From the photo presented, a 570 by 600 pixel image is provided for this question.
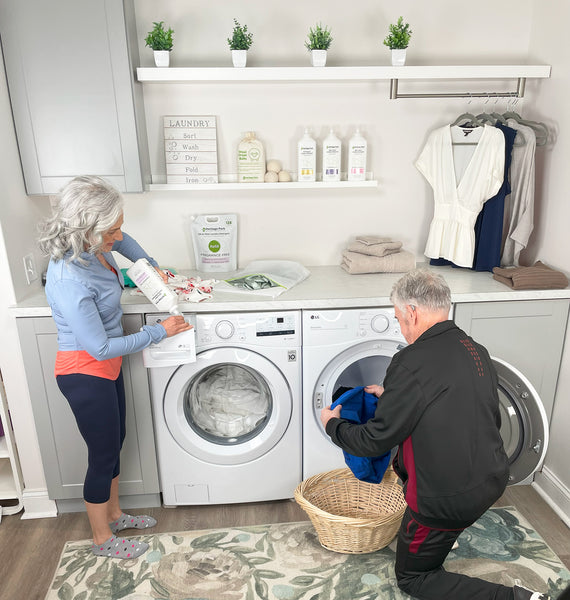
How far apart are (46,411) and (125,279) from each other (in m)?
0.66

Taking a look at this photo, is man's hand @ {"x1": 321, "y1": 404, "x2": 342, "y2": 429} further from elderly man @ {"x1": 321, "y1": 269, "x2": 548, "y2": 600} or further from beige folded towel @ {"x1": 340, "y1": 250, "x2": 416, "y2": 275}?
beige folded towel @ {"x1": 340, "y1": 250, "x2": 416, "y2": 275}

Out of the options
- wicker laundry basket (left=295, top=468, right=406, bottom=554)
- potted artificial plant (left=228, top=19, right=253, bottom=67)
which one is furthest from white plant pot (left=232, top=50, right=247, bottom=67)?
wicker laundry basket (left=295, top=468, right=406, bottom=554)

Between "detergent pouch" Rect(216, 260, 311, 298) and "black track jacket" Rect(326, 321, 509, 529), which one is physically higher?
"detergent pouch" Rect(216, 260, 311, 298)

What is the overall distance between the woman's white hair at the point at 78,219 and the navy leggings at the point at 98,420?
1.55ft

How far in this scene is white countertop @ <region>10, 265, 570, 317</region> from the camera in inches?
86.3

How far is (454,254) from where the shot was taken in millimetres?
2652

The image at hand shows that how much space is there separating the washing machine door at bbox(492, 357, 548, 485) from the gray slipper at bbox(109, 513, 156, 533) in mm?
1544

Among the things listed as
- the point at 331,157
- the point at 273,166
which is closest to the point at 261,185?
the point at 273,166

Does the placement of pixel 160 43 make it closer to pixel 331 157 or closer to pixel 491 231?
pixel 331 157

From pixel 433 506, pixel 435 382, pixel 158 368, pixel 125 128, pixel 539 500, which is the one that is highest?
pixel 125 128

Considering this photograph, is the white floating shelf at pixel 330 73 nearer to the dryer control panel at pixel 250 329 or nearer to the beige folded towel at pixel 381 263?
the beige folded towel at pixel 381 263

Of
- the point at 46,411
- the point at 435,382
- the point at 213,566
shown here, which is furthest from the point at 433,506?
the point at 46,411

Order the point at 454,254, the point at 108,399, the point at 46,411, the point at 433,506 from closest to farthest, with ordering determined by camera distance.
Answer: the point at 433,506 < the point at 108,399 < the point at 46,411 < the point at 454,254

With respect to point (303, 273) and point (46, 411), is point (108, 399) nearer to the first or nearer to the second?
point (46, 411)
